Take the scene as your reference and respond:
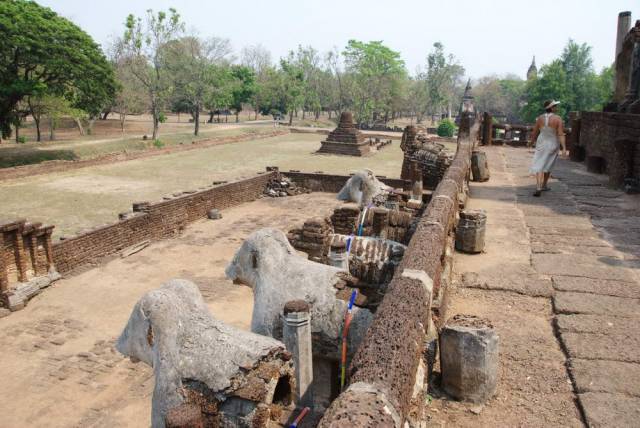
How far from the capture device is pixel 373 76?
59031 millimetres

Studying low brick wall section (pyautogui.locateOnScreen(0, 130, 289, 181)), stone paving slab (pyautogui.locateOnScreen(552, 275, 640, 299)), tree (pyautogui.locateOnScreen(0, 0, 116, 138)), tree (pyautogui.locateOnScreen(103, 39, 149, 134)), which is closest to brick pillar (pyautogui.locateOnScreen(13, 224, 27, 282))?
stone paving slab (pyautogui.locateOnScreen(552, 275, 640, 299))

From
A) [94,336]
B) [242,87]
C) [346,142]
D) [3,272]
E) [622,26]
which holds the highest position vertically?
[242,87]

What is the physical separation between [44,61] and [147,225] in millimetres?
15997

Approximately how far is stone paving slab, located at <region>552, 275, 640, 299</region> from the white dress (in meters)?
4.12

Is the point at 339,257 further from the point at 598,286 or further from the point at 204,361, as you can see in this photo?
the point at 598,286

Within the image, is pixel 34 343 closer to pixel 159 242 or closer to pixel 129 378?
pixel 129 378

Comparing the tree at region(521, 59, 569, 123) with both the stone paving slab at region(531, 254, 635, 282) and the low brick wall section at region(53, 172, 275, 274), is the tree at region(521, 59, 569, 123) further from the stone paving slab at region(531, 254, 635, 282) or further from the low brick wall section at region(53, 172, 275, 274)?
the stone paving slab at region(531, 254, 635, 282)

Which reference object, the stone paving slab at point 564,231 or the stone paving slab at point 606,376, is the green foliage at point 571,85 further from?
the stone paving slab at point 606,376

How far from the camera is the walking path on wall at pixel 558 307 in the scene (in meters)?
3.54

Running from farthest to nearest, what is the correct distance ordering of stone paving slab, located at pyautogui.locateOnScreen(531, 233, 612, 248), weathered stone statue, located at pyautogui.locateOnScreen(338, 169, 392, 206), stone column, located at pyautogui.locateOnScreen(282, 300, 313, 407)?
weathered stone statue, located at pyautogui.locateOnScreen(338, 169, 392, 206) < stone paving slab, located at pyautogui.locateOnScreen(531, 233, 612, 248) < stone column, located at pyautogui.locateOnScreen(282, 300, 313, 407)

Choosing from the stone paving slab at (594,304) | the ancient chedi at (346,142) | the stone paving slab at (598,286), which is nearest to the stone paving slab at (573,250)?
the stone paving slab at (598,286)

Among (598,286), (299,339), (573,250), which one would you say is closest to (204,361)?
(299,339)

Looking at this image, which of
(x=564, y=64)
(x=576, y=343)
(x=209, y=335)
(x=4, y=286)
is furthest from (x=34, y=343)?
(x=564, y=64)

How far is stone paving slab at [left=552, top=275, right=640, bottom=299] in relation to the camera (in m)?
5.22
